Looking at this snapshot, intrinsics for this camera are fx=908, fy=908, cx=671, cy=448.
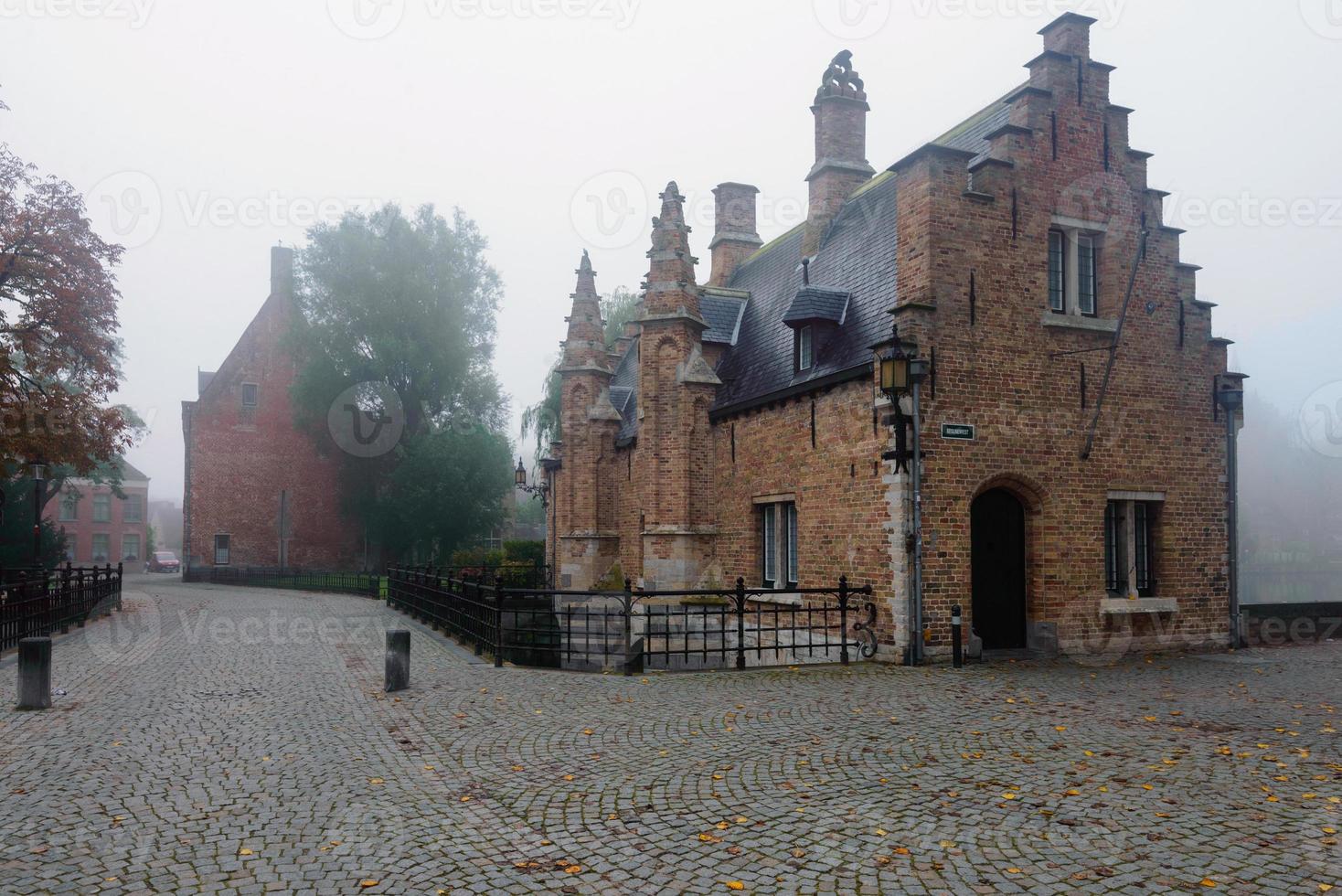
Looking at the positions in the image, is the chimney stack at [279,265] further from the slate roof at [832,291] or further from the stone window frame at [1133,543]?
the stone window frame at [1133,543]

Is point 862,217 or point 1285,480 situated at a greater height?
point 862,217

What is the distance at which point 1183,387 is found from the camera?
15.4 m

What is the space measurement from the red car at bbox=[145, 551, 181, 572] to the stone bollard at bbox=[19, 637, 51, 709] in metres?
57.4

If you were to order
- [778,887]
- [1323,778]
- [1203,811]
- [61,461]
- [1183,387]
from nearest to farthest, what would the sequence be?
1. [778,887]
2. [1203,811]
3. [1323,778]
4. [1183,387]
5. [61,461]

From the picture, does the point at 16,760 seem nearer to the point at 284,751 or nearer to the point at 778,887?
the point at 284,751

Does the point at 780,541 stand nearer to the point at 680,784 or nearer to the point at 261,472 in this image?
the point at 680,784

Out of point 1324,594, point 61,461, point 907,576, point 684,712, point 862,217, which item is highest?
point 862,217

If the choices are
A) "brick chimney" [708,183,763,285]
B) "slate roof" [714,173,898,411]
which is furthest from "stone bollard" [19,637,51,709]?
"brick chimney" [708,183,763,285]

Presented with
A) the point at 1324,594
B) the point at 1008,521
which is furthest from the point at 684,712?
the point at 1324,594

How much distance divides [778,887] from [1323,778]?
4.73m

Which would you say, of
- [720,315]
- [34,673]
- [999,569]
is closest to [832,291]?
[720,315]

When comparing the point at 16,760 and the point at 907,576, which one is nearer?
the point at 16,760

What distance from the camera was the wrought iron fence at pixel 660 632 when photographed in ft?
40.6

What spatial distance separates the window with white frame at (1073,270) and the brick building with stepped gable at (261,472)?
35.0 m
